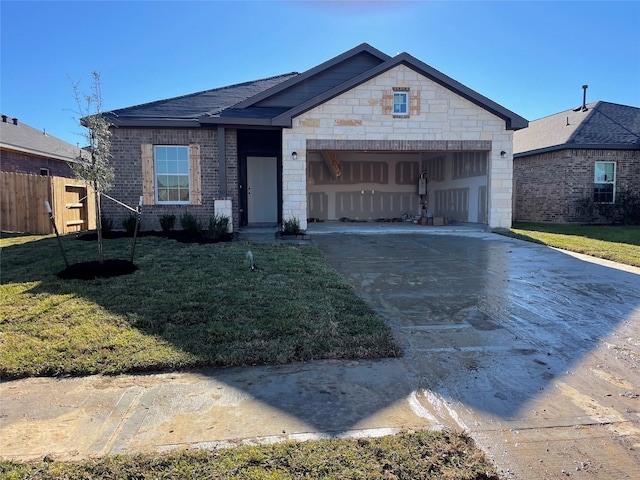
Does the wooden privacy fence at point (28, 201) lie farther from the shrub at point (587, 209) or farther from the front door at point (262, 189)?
the shrub at point (587, 209)

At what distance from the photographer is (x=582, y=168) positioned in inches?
661

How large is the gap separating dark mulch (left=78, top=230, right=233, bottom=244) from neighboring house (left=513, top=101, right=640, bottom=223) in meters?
13.3

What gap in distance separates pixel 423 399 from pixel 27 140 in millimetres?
22307

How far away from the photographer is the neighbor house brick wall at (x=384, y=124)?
12.6 metres

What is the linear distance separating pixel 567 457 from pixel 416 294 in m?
3.55

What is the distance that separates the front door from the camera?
14.6 m

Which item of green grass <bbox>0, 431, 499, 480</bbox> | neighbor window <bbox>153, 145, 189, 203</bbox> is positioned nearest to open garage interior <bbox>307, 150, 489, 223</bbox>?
neighbor window <bbox>153, 145, 189, 203</bbox>

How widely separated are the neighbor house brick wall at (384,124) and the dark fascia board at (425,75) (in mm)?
151

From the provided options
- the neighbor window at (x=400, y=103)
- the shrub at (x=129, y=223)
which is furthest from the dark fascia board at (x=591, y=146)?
the shrub at (x=129, y=223)

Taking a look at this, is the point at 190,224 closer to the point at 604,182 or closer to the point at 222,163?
the point at 222,163

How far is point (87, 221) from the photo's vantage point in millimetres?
A: 14734

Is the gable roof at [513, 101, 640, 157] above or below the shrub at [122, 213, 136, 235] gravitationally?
above

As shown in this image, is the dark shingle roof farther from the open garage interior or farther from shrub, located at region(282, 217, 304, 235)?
the open garage interior

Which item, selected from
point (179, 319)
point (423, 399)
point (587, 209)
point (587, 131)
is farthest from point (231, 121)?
point (587, 131)
